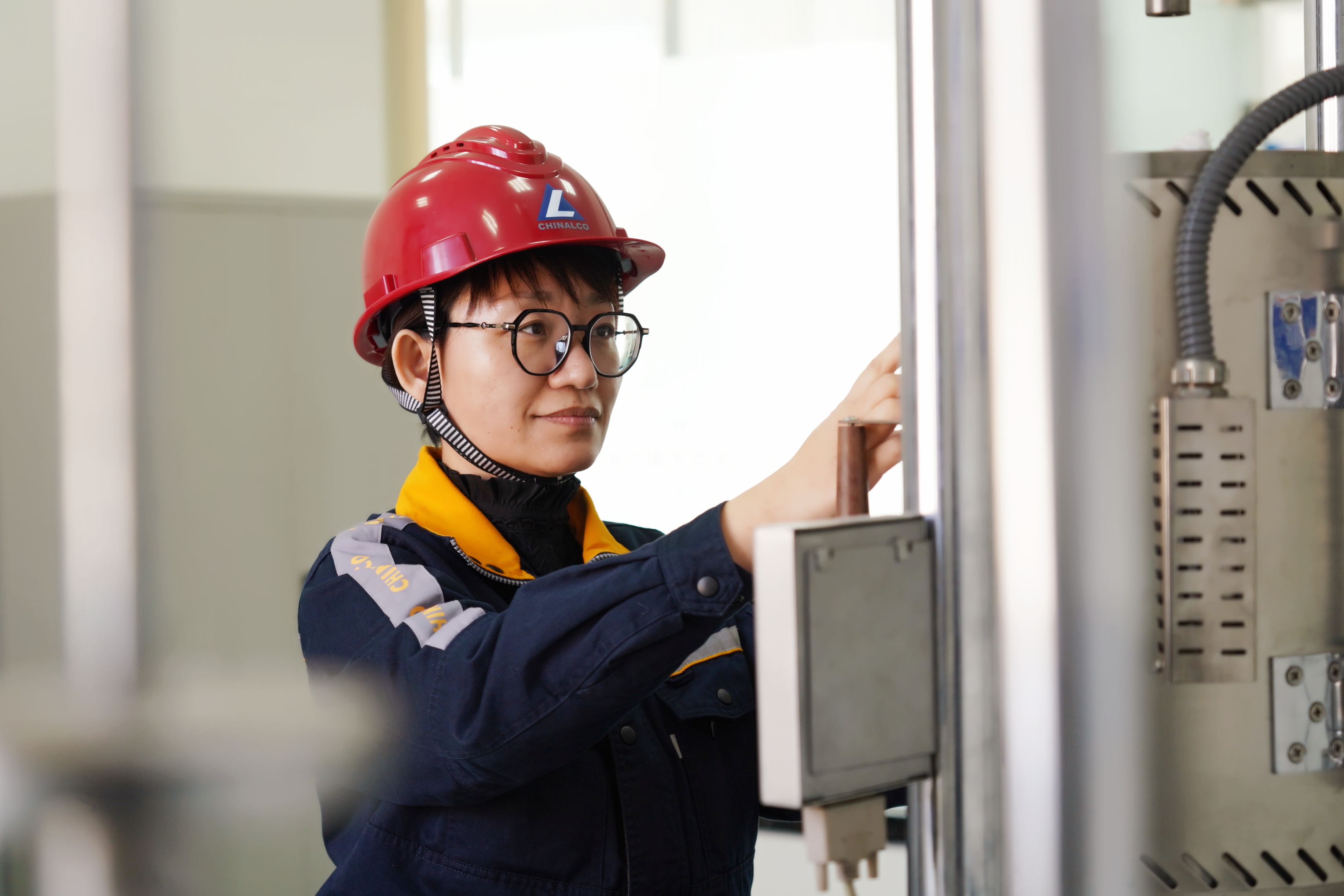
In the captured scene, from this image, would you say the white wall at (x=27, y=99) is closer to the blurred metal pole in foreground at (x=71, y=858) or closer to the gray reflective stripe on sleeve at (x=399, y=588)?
the blurred metal pole in foreground at (x=71, y=858)

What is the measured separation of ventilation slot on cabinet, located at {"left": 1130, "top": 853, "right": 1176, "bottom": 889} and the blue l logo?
0.83 m

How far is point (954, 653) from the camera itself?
51 centimetres

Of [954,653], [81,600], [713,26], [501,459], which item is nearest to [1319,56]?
[954,653]

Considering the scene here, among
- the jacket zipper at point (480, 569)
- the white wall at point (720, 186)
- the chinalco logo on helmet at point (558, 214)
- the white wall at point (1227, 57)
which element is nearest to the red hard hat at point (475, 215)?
the chinalco logo on helmet at point (558, 214)

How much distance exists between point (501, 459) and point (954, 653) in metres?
0.73

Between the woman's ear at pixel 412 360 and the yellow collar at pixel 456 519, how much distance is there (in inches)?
2.6

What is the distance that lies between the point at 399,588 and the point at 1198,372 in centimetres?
66

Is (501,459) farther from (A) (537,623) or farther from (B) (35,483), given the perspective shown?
(B) (35,483)

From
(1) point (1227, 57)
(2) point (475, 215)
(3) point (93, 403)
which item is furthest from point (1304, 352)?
(1) point (1227, 57)

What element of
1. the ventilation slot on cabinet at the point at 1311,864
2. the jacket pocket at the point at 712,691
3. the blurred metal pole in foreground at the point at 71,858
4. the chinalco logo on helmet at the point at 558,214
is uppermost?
the chinalco logo on helmet at the point at 558,214

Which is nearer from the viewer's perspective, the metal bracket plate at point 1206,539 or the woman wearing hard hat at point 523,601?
the metal bracket plate at point 1206,539

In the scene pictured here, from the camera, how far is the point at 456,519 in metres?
1.16

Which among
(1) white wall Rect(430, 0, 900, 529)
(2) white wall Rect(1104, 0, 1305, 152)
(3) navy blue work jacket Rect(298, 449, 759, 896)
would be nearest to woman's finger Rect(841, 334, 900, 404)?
(3) navy blue work jacket Rect(298, 449, 759, 896)

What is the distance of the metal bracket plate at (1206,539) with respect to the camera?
530mm
